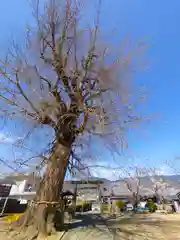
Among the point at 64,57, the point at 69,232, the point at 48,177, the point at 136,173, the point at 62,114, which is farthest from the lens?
the point at 136,173

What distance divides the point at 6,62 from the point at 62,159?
3.64 metres

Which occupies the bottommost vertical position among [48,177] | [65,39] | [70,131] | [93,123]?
[48,177]

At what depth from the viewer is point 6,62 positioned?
552 centimetres

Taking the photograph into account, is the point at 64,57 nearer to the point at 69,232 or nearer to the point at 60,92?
the point at 60,92

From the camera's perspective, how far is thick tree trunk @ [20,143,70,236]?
4.09m

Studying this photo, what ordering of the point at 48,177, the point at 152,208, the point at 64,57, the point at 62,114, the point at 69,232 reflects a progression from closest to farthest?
the point at 69,232
the point at 48,177
the point at 62,114
the point at 64,57
the point at 152,208

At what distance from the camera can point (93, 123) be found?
5625 millimetres

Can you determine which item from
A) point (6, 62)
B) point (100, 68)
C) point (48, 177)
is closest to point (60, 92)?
point (100, 68)

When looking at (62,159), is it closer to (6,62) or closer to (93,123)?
(93,123)

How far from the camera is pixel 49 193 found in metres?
4.42

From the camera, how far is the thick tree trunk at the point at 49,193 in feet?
13.4

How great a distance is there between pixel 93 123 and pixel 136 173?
28965 mm

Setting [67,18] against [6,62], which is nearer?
[6,62]

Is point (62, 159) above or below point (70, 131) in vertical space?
below
